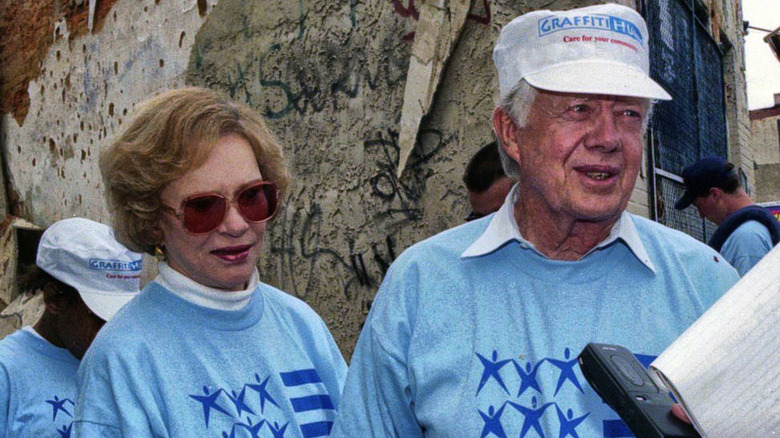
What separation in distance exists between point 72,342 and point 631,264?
1.98 m

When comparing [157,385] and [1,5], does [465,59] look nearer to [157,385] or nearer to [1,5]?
[157,385]

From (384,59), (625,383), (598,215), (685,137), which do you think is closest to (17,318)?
(384,59)

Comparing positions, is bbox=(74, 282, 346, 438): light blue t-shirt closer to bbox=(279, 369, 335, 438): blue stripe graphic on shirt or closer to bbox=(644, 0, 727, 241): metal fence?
bbox=(279, 369, 335, 438): blue stripe graphic on shirt

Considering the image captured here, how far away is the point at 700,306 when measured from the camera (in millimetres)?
1537

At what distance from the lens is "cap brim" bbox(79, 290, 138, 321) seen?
8.93 ft

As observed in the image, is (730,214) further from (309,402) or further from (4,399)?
(4,399)

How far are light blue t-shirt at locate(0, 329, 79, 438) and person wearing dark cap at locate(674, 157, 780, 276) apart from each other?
3337mm

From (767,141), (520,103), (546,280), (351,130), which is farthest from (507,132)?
(767,141)

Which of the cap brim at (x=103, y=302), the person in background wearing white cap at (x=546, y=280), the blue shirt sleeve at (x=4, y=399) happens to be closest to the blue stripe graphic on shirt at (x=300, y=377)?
the person in background wearing white cap at (x=546, y=280)

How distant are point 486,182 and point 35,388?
1.93 meters

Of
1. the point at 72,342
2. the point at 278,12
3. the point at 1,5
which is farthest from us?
the point at 1,5

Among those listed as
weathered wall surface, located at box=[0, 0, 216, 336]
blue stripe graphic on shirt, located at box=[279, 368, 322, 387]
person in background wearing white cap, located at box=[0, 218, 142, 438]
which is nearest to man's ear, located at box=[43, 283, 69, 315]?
person in background wearing white cap, located at box=[0, 218, 142, 438]

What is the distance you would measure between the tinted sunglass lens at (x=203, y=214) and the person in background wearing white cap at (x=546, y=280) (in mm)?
584

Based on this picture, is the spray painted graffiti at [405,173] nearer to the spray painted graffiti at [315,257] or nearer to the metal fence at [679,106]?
the spray painted graffiti at [315,257]
